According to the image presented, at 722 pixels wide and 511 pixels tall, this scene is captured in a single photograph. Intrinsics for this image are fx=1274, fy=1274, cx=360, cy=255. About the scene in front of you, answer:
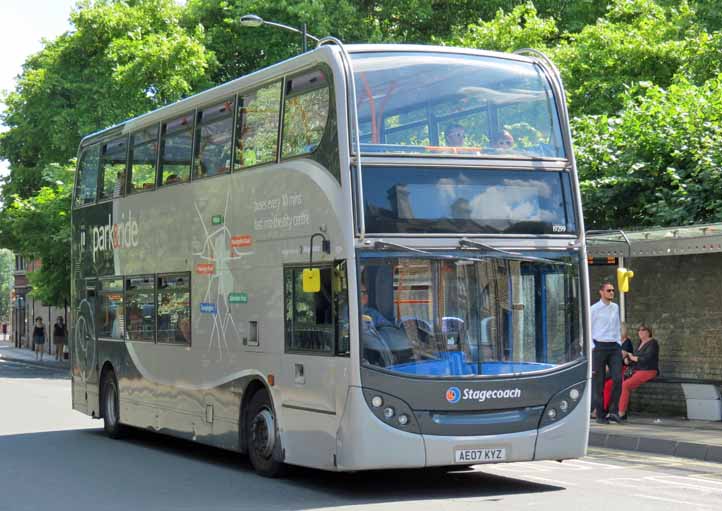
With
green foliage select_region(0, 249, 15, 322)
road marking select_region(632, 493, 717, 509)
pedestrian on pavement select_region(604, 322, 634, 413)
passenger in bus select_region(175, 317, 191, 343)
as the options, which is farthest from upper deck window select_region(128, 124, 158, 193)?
green foliage select_region(0, 249, 15, 322)

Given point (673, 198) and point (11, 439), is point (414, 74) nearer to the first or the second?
point (11, 439)

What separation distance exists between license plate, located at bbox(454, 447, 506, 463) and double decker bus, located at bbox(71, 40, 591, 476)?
2 cm

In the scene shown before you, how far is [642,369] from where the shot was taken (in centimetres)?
1862

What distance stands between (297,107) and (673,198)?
1175cm

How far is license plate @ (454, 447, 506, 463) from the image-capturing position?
11109mm

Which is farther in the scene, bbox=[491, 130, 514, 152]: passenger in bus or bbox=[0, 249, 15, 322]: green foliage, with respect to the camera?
bbox=[0, 249, 15, 322]: green foliage

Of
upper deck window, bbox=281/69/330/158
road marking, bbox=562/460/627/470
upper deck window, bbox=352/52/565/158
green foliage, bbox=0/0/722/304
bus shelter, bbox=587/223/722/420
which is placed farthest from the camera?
green foliage, bbox=0/0/722/304

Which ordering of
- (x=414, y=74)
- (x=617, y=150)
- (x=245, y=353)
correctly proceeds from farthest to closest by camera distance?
(x=617, y=150), (x=245, y=353), (x=414, y=74)

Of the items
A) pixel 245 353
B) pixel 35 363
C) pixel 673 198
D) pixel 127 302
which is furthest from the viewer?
pixel 35 363

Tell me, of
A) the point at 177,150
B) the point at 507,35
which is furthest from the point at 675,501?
the point at 507,35

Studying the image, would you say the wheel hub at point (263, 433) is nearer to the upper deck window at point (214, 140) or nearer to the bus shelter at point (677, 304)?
the upper deck window at point (214, 140)

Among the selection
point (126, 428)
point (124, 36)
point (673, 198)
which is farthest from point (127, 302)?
point (124, 36)

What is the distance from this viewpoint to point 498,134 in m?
11.8

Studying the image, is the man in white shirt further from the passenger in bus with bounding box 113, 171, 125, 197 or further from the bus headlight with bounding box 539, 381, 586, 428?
the passenger in bus with bounding box 113, 171, 125, 197
